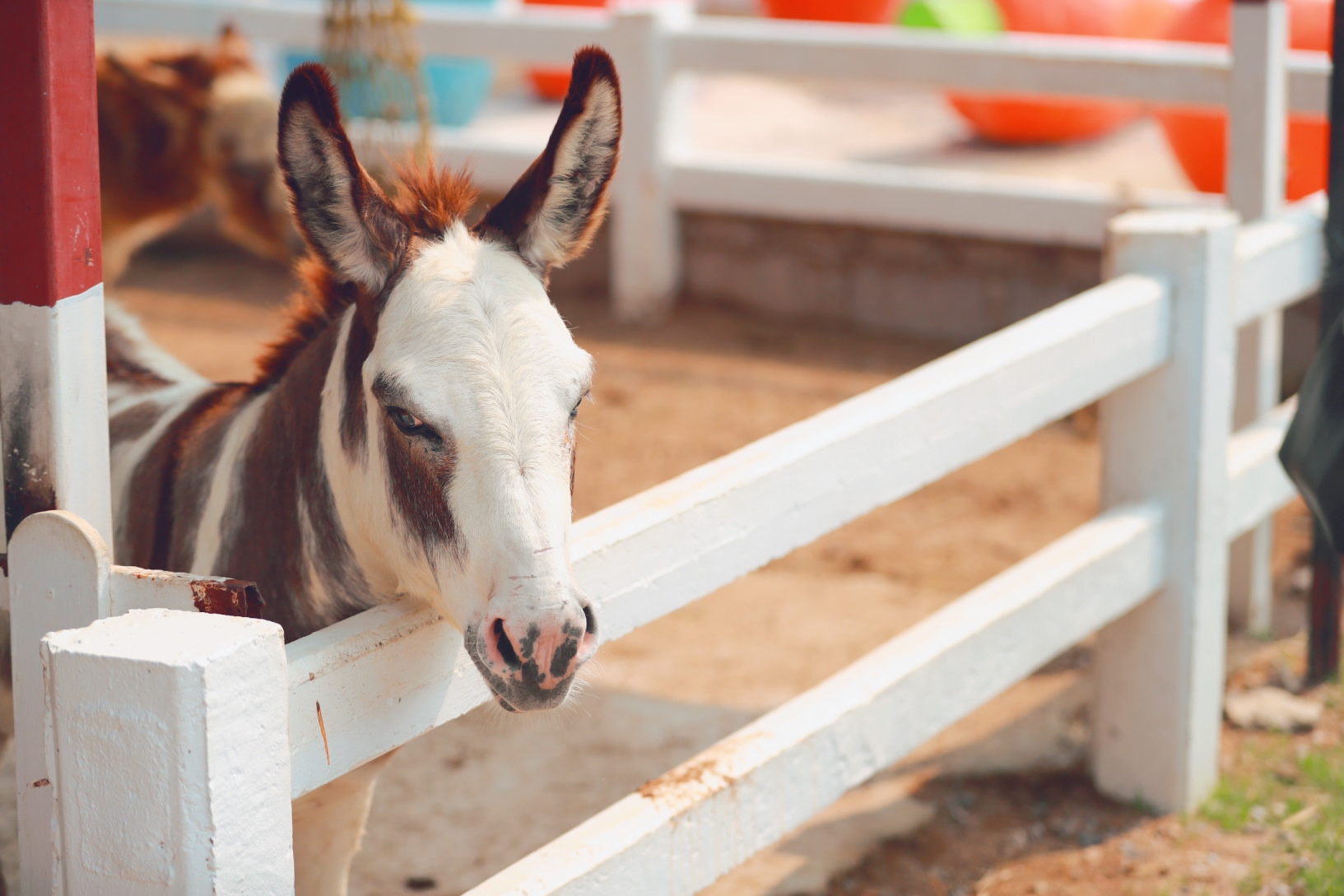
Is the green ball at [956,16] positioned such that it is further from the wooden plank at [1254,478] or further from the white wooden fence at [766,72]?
the wooden plank at [1254,478]

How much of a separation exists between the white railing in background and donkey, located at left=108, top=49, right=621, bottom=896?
19cm

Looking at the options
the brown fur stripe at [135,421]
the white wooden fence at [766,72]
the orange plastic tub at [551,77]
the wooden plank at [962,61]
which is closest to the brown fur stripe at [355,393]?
the brown fur stripe at [135,421]

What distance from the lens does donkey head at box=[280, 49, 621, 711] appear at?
1.53 metres

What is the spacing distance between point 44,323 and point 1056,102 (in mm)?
8444

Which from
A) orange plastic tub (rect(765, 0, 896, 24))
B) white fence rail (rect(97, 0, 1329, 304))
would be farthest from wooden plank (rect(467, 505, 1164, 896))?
orange plastic tub (rect(765, 0, 896, 24))

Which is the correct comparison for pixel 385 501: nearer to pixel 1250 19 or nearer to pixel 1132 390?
pixel 1132 390

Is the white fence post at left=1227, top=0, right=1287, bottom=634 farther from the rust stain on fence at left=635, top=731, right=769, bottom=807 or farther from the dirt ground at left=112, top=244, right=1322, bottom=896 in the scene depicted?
the rust stain on fence at left=635, top=731, right=769, bottom=807

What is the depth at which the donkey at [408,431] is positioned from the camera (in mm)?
1556

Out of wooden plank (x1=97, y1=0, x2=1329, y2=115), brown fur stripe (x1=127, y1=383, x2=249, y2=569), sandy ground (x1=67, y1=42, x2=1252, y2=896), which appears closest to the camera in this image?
brown fur stripe (x1=127, y1=383, x2=249, y2=569)

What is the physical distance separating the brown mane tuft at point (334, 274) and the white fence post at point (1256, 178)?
3.13m

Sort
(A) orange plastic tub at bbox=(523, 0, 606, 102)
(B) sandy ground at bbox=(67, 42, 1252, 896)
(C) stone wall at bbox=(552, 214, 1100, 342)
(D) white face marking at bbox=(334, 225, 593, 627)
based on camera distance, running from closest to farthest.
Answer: (D) white face marking at bbox=(334, 225, 593, 627) < (B) sandy ground at bbox=(67, 42, 1252, 896) < (C) stone wall at bbox=(552, 214, 1100, 342) < (A) orange plastic tub at bbox=(523, 0, 606, 102)

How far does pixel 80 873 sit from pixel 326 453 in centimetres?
70

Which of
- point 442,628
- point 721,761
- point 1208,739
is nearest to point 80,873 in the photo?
point 442,628

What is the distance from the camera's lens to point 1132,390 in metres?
3.18
